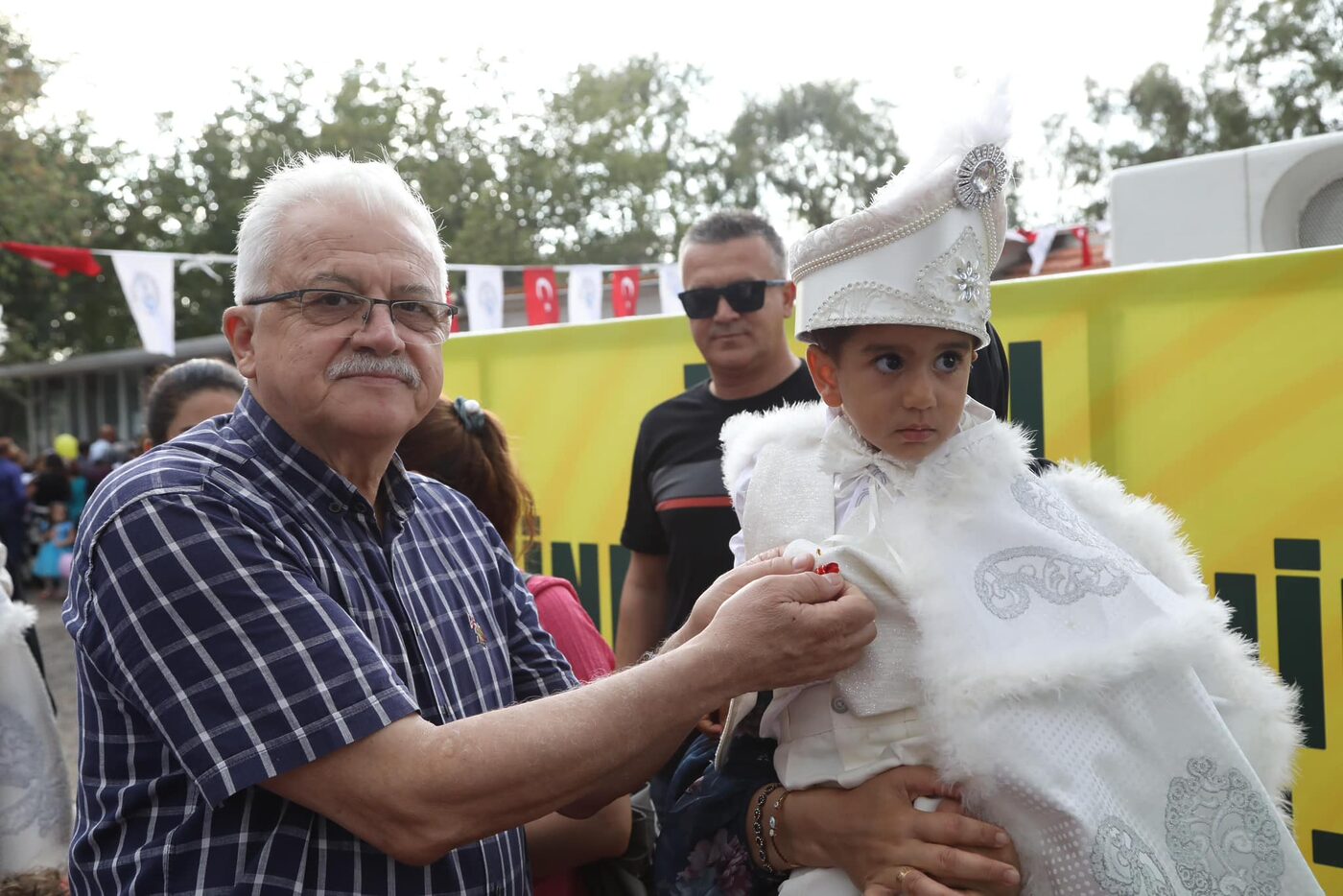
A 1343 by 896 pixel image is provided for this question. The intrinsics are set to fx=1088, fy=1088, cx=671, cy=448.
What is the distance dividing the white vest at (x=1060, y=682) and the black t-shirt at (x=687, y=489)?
4.44ft

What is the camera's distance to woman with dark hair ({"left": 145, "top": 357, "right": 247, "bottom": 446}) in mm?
3366

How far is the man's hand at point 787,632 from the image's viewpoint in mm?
1571

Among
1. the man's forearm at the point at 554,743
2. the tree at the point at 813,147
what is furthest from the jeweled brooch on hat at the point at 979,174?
the tree at the point at 813,147

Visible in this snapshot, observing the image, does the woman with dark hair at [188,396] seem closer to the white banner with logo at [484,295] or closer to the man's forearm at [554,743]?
the man's forearm at [554,743]

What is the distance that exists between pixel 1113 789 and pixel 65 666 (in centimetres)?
1047

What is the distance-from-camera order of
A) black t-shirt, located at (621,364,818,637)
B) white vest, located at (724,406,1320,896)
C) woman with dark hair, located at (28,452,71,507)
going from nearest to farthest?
white vest, located at (724,406,1320,896)
black t-shirt, located at (621,364,818,637)
woman with dark hair, located at (28,452,71,507)

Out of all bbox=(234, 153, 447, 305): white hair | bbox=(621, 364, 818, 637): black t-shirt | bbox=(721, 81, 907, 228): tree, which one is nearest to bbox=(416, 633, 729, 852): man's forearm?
bbox=(234, 153, 447, 305): white hair

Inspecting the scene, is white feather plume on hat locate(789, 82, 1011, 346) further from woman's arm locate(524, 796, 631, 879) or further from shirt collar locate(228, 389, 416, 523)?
woman's arm locate(524, 796, 631, 879)

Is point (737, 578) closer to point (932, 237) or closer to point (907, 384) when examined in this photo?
point (907, 384)

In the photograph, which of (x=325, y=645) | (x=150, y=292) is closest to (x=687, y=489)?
(x=325, y=645)

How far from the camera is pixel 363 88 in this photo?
26.1m

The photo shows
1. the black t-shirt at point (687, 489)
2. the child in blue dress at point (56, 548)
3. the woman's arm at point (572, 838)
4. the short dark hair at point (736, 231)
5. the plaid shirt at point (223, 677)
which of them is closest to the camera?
the plaid shirt at point (223, 677)

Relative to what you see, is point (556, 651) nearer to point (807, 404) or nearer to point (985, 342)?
point (807, 404)

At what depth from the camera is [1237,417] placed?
2.57 meters
